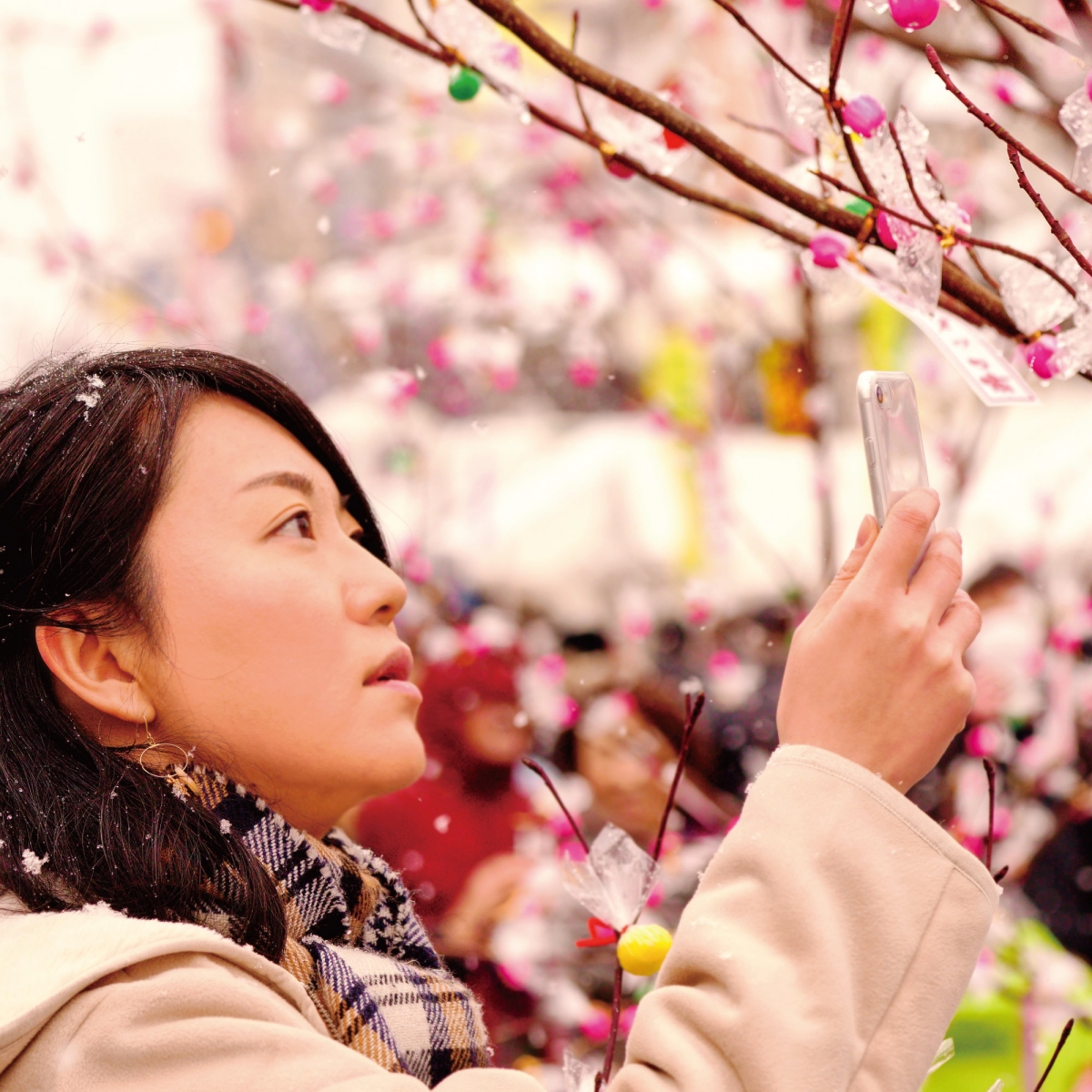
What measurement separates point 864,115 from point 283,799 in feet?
2.14

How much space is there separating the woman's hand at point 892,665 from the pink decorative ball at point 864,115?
239mm

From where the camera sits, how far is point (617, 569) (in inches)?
130

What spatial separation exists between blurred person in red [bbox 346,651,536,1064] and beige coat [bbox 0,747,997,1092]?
4.70ft

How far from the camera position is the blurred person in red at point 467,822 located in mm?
2213

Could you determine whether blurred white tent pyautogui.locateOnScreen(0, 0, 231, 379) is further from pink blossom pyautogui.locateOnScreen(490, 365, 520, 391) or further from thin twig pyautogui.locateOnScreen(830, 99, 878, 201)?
thin twig pyautogui.locateOnScreen(830, 99, 878, 201)

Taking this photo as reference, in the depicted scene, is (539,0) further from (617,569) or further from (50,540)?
(50,540)

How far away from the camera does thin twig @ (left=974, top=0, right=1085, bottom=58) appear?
692 millimetres

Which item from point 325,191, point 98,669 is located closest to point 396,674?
point 98,669

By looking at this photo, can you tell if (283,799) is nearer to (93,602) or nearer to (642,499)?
(93,602)

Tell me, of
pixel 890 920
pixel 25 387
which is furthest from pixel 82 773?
pixel 890 920

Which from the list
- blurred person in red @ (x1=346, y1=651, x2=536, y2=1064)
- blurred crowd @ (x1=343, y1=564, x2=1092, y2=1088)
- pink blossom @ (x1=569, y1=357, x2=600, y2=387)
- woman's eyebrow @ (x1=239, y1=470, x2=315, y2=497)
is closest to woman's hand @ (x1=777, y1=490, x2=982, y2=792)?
woman's eyebrow @ (x1=239, y1=470, x2=315, y2=497)

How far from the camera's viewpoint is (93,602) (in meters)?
0.94

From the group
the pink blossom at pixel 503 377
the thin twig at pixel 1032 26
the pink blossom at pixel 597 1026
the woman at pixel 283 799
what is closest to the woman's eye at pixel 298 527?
the woman at pixel 283 799

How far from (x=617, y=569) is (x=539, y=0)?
1496mm
